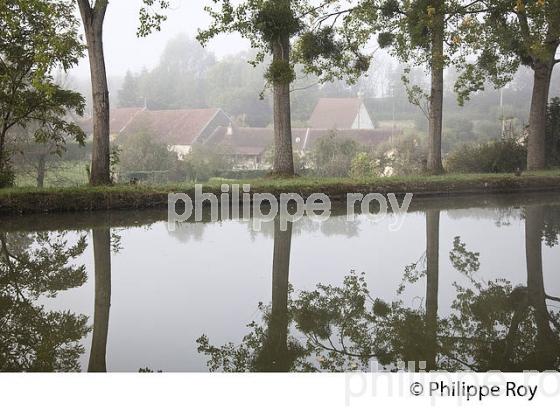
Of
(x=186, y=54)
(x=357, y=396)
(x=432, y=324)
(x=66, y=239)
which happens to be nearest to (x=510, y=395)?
(x=357, y=396)

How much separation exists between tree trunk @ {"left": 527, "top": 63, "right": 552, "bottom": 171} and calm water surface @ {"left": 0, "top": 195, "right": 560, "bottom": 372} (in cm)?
887

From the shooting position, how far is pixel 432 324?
4418 mm

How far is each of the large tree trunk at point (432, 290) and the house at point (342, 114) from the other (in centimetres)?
3024

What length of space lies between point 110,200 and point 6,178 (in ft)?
7.99

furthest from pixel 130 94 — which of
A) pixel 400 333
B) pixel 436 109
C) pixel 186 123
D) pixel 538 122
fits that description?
pixel 400 333

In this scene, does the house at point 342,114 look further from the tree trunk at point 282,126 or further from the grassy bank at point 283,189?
the tree trunk at point 282,126

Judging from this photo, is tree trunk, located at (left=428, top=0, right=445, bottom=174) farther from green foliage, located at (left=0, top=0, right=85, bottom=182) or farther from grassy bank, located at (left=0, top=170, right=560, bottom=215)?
green foliage, located at (left=0, top=0, right=85, bottom=182)

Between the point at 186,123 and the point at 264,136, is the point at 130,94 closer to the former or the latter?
the point at 186,123

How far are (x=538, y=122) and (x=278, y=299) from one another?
14185 millimetres

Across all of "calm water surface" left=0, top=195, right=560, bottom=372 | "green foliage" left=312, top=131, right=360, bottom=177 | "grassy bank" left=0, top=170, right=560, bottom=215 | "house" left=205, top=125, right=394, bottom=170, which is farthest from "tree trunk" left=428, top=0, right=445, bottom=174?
"house" left=205, top=125, right=394, bottom=170

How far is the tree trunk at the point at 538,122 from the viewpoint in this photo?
662 inches

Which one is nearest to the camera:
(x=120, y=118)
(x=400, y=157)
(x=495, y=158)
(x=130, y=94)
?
(x=495, y=158)

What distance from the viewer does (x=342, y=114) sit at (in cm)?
4028

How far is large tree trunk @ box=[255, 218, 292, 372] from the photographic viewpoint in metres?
3.73
